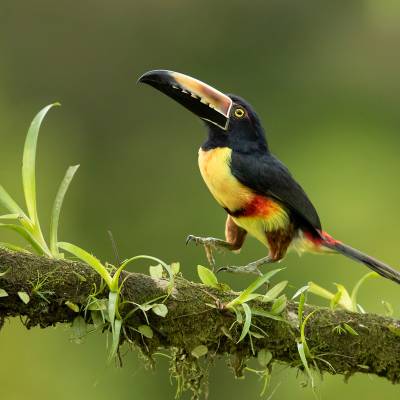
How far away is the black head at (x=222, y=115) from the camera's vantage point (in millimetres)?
3869

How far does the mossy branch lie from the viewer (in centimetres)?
290

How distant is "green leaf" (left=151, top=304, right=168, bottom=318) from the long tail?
1.00 m

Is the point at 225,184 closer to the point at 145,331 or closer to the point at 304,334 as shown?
the point at 304,334

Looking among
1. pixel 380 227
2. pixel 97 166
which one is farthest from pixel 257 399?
pixel 97 166

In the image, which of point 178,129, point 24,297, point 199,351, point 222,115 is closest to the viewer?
point 24,297

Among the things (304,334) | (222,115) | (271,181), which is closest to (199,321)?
(304,334)

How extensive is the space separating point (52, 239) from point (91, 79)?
8.48 m

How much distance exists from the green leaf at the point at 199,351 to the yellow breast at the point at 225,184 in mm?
840

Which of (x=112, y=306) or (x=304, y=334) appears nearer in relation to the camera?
(x=112, y=306)

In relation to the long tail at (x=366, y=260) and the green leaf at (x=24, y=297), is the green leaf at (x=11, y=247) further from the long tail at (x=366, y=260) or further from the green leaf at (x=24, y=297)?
the long tail at (x=366, y=260)

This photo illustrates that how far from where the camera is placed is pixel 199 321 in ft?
10.0

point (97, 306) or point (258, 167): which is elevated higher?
point (258, 167)

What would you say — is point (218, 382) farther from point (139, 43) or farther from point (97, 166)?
point (139, 43)

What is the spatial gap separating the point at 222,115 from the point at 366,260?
2.15 feet
